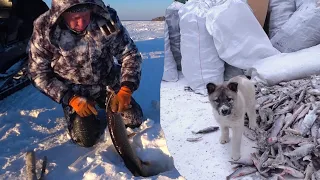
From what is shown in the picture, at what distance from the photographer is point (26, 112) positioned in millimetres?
3432

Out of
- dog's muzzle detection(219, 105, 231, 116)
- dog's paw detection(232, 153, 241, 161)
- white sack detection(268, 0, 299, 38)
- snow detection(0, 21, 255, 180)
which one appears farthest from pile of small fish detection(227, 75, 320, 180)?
white sack detection(268, 0, 299, 38)

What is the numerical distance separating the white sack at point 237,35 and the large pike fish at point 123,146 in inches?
54.4

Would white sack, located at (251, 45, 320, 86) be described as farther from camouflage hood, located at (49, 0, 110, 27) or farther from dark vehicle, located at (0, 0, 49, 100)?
dark vehicle, located at (0, 0, 49, 100)

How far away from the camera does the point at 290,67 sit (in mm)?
2973

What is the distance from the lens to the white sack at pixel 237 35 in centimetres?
329

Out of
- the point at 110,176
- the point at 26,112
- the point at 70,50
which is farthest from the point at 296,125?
the point at 26,112

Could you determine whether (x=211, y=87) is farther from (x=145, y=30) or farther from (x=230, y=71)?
(x=145, y=30)

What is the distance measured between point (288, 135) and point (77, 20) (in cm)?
164

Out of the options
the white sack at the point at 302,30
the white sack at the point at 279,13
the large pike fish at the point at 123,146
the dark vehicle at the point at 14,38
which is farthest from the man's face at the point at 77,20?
the white sack at the point at 279,13

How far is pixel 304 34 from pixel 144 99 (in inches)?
66.9

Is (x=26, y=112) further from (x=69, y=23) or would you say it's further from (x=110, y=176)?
(x=110, y=176)

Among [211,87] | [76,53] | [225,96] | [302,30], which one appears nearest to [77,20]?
[76,53]

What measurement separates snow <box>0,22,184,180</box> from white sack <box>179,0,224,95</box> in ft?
1.63

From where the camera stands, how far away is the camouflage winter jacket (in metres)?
2.67
